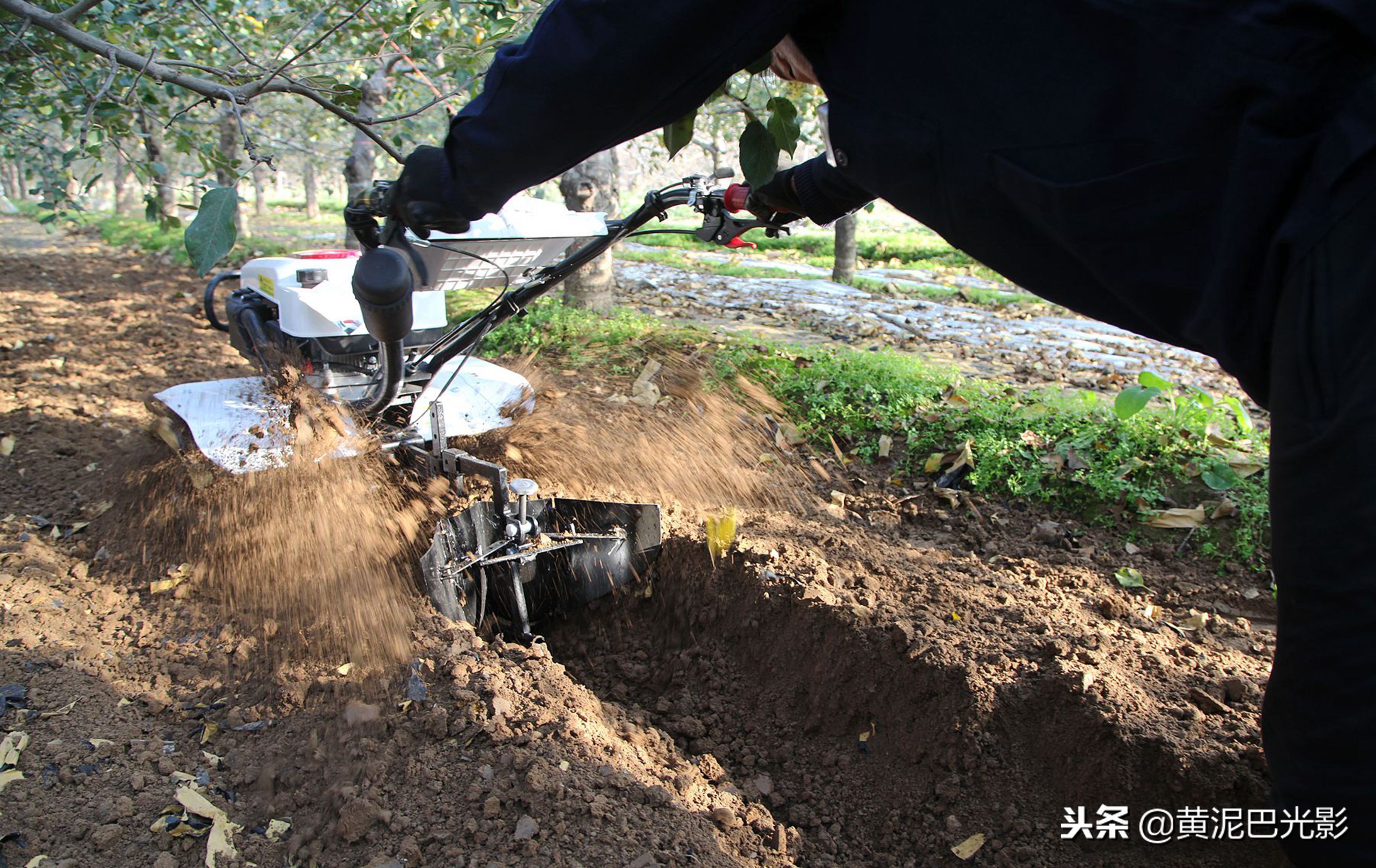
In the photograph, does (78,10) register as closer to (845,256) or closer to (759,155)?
(759,155)

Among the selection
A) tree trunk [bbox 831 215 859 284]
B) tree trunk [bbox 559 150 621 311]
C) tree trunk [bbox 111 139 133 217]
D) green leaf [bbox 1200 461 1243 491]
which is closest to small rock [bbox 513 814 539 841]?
green leaf [bbox 1200 461 1243 491]

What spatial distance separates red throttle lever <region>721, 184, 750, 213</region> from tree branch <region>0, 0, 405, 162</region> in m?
0.91

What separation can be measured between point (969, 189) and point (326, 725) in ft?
7.58

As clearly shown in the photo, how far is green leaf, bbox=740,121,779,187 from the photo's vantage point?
77.5 inches

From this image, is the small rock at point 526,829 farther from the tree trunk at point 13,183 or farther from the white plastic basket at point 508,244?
the tree trunk at point 13,183

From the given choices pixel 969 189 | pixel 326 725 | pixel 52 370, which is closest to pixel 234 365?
pixel 52 370

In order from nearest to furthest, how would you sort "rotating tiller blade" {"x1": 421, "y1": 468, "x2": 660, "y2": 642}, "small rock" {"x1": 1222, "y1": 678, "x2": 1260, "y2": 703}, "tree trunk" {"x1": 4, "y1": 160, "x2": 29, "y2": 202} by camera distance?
1. "small rock" {"x1": 1222, "y1": 678, "x2": 1260, "y2": 703}
2. "rotating tiller blade" {"x1": 421, "y1": 468, "x2": 660, "y2": 642}
3. "tree trunk" {"x1": 4, "y1": 160, "x2": 29, "y2": 202}

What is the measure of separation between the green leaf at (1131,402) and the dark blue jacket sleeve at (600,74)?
357 centimetres

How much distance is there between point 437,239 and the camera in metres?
2.80

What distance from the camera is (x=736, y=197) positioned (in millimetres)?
2529

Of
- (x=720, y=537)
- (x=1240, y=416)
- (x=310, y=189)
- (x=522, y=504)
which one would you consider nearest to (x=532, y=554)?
(x=522, y=504)

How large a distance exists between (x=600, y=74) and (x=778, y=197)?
3.64 ft

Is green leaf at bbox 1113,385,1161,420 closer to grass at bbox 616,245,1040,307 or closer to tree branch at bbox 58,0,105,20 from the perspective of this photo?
tree branch at bbox 58,0,105,20

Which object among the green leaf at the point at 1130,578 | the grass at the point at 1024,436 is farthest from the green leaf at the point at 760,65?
the grass at the point at 1024,436
